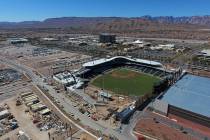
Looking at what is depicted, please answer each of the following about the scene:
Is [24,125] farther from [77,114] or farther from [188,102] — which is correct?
[188,102]

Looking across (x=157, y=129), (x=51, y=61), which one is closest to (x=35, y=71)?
(x=51, y=61)

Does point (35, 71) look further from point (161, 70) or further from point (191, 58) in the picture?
point (191, 58)

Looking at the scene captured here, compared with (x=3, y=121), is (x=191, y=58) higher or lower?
higher

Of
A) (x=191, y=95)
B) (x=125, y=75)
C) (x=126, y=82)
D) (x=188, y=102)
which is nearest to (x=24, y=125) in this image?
(x=188, y=102)

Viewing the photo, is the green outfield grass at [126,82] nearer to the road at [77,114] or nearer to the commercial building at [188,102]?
the commercial building at [188,102]

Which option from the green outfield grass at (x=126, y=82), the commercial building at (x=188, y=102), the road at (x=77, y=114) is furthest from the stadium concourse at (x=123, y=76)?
the commercial building at (x=188, y=102)
